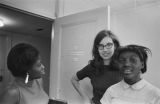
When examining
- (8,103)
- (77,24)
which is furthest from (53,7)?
(8,103)

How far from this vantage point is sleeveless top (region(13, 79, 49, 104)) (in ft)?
2.90

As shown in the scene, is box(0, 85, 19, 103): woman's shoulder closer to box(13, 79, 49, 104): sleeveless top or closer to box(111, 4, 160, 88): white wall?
box(13, 79, 49, 104): sleeveless top

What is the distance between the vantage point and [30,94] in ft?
3.08

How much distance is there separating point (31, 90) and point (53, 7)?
1.22 metres

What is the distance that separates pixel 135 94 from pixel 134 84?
0.18 ft

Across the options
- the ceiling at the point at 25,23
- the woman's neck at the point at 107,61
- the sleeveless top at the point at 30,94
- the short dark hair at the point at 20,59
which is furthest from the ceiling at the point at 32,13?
the sleeveless top at the point at 30,94

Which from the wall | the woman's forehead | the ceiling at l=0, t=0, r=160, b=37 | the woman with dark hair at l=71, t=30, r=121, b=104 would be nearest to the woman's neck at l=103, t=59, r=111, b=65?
the woman with dark hair at l=71, t=30, r=121, b=104

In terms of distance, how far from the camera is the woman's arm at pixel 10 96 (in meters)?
0.81

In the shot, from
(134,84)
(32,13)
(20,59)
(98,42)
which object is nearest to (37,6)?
(32,13)

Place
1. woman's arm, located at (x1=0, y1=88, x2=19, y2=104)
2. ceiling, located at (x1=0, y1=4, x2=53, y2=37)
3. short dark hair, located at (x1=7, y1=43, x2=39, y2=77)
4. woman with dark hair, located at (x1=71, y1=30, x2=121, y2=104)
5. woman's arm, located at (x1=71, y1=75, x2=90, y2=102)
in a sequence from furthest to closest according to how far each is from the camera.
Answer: ceiling, located at (x1=0, y1=4, x2=53, y2=37) < woman's arm, located at (x1=71, y1=75, x2=90, y2=102) < woman with dark hair, located at (x1=71, y1=30, x2=121, y2=104) < short dark hair, located at (x1=7, y1=43, x2=39, y2=77) < woman's arm, located at (x1=0, y1=88, x2=19, y2=104)

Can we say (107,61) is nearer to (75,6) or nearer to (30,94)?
(30,94)

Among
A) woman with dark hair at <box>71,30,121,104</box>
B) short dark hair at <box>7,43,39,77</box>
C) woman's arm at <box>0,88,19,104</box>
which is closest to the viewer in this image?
woman's arm at <box>0,88,19,104</box>

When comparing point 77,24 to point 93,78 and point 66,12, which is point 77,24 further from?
point 93,78

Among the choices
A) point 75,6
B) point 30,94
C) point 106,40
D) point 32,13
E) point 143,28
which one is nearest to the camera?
point 30,94
